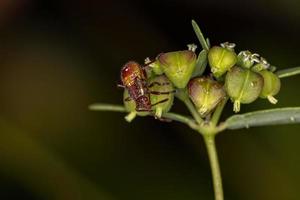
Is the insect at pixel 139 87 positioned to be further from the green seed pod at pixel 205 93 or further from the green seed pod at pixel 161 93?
the green seed pod at pixel 205 93

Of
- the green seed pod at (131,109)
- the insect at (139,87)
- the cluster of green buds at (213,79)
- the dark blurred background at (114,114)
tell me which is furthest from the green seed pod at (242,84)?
the dark blurred background at (114,114)

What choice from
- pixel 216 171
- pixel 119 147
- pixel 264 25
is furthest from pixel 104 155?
pixel 216 171

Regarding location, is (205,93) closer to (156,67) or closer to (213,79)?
(213,79)

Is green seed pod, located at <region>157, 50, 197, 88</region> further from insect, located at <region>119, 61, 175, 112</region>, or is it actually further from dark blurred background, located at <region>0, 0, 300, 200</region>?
dark blurred background, located at <region>0, 0, 300, 200</region>

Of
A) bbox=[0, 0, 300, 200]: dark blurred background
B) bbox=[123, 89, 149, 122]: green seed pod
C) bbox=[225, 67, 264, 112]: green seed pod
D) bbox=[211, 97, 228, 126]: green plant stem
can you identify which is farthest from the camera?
bbox=[0, 0, 300, 200]: dark blurred background

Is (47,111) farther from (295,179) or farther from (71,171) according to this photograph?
(295,179)

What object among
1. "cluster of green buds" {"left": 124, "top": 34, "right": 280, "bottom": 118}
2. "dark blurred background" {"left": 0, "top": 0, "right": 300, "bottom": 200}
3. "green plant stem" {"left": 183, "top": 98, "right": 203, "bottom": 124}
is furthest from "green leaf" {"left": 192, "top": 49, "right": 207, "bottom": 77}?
"dark blurred background" {"left": 0, "top": 0, "right": 300, "bottom": 200}
